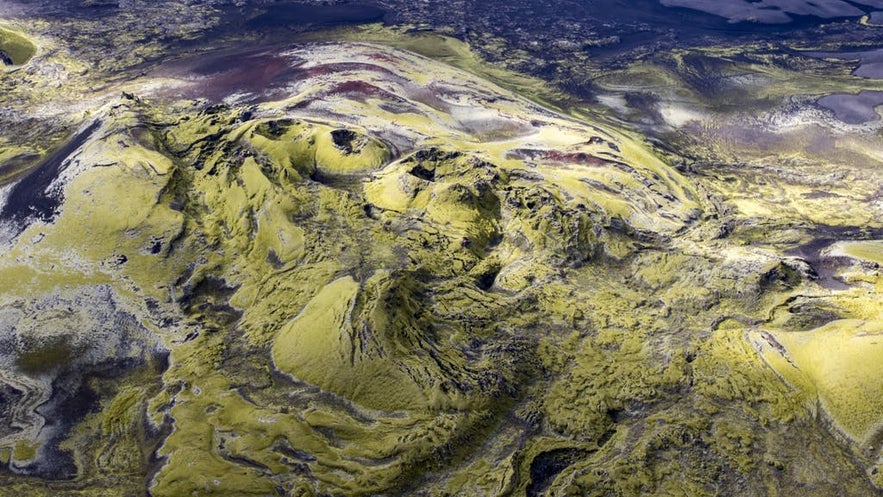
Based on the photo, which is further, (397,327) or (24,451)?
(397,327)

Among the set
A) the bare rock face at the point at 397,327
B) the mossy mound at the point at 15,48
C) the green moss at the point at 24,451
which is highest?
the mossy mound at the point at 15,48

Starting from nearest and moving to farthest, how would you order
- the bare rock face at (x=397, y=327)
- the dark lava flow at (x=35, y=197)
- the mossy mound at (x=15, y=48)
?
the bare rock face at (x=397, y=327)
the dark lava flow at (x=35, y=197)
the mossy mound at (x=15, y=48)

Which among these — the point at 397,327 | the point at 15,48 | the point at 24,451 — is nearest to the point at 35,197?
the point at 24,451

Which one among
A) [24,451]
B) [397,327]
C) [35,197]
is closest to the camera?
[24,451]

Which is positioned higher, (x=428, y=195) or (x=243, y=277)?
(x=428, y=195)

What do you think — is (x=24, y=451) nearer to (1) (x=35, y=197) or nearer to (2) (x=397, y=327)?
(2) (x=397, y=327)

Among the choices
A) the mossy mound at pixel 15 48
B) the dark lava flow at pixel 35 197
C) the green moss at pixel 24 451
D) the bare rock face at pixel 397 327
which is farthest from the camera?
the mossy mound at pixel 15 48

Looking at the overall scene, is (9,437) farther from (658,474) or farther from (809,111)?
(809,111)

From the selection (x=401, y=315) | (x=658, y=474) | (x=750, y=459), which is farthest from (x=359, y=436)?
(x=750, y=459)

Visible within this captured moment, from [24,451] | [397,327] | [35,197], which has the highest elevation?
[35,197]

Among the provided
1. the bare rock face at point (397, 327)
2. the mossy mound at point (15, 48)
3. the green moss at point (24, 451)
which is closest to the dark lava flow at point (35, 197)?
the bare rock face at point (397, 327)

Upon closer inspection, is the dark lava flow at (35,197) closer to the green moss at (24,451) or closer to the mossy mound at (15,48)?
the green moss at (24,451)
